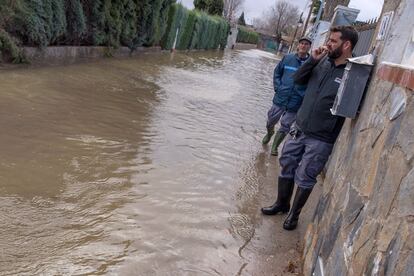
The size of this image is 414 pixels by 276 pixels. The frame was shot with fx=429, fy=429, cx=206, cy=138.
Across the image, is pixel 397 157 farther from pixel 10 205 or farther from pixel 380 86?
pixel 10 205

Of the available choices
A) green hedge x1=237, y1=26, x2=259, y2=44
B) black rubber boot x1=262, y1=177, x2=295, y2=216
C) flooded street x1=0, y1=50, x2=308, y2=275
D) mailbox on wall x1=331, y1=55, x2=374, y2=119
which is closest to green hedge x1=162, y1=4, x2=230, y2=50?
flooded street x1=0, y1=50, x2=308, y2=275

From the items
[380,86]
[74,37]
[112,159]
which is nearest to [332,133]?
[380,86]

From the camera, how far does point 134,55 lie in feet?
55.7

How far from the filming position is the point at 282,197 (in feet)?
14.8

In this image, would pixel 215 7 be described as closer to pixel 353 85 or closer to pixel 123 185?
pixel 123 185

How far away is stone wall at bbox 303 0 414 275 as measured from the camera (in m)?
1.79

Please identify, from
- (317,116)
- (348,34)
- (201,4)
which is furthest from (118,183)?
(201,4)

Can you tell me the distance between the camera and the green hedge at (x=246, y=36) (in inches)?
2180

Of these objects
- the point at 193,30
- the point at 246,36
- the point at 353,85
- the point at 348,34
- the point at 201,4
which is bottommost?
Answer: the point at 193,30

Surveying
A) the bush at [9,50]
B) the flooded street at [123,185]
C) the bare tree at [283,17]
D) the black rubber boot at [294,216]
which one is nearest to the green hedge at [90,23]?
the bush at [9,50]

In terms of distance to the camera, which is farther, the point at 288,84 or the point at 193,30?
the point at 193,30

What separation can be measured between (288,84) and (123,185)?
3.12 m

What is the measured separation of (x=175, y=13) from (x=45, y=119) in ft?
55.3

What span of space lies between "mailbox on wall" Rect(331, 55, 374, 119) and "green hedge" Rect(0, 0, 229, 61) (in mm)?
7276
